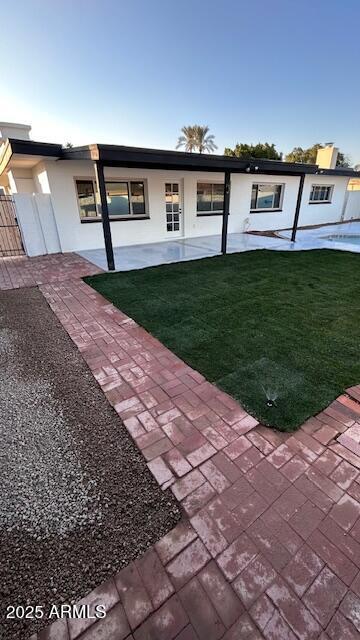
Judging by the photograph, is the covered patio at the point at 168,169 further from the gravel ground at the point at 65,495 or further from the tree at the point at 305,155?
the tree at the point at 305,155

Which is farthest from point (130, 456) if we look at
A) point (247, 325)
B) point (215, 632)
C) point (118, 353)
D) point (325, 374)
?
point (247, 325)

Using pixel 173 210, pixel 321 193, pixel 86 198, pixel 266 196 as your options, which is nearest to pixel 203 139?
pixel 321 193

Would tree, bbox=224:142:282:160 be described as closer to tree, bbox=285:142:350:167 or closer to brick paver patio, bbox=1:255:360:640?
tree, bbox=285:142:350:167

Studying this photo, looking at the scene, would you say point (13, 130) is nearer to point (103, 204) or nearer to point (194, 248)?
point (103, 204)

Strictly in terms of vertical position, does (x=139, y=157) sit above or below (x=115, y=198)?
above

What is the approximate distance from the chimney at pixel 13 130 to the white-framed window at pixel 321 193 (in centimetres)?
1255

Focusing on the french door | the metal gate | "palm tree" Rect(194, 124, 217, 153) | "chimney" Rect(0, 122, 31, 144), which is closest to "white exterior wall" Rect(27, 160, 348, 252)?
the french door

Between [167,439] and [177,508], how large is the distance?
0.50 meters

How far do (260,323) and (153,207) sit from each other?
23.6 feet

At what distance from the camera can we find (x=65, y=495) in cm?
167

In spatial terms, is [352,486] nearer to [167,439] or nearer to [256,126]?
[167,439]

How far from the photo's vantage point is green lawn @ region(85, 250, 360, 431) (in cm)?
254

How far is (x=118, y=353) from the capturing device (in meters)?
3.18

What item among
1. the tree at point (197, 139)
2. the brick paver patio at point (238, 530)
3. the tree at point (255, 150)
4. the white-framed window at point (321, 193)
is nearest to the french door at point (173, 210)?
the white-framed window at point (321, 193)
